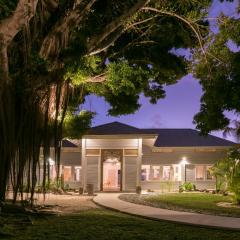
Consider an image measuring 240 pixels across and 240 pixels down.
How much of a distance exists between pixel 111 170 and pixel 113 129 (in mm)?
2673

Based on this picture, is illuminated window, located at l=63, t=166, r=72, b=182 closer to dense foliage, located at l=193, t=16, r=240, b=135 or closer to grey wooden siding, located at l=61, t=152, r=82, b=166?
grey wooden siding, located at l=61, t=152, r=82, b=166

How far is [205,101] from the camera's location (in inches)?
673

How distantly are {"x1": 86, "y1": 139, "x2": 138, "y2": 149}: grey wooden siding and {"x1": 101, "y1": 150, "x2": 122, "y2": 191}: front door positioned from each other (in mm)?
409

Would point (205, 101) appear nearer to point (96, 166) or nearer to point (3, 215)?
point (3, 215)

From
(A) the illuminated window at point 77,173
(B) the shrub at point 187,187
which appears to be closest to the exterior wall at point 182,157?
(B) the shrub at point 187,187

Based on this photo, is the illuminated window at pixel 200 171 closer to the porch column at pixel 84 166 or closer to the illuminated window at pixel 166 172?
the illuminated window at pixel 166 172

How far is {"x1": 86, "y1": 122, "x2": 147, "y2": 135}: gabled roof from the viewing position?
2855 centimetres

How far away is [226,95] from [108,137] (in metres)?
13.6

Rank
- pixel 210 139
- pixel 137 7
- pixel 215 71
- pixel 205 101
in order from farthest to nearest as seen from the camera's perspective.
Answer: pixel 210 139, pixel 205 101, pixel 215 71, pixel 137 7

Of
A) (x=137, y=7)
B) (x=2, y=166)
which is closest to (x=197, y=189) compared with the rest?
(x=137, y=7)

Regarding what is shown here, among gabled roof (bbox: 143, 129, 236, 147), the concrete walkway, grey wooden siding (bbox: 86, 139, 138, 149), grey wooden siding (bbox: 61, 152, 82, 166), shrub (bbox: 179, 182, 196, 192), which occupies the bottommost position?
the concrete walkway

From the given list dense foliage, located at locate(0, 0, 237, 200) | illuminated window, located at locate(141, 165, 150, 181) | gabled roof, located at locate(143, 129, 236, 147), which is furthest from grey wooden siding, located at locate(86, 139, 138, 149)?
dense foliage, located at locate(0, 0, 237, 200)

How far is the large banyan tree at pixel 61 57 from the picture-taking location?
9.73 metres

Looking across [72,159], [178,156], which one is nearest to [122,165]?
[72,159]
